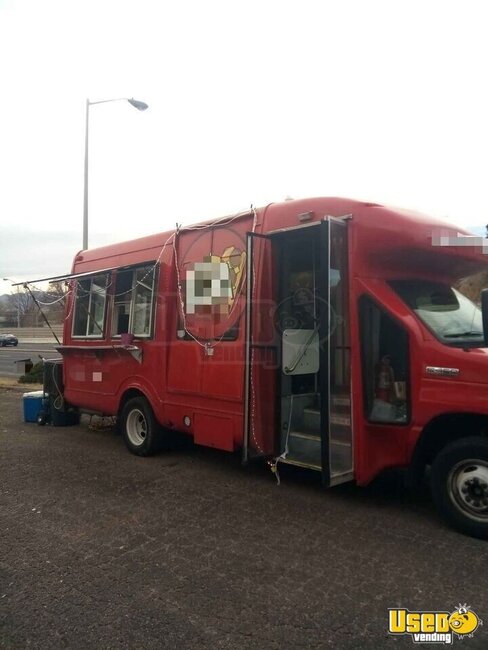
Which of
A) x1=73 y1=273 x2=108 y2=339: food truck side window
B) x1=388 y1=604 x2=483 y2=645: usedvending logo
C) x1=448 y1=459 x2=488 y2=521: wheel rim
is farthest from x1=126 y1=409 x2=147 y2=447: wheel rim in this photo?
x1=388 y1=604 x2=483 y2=645: usedvending logo

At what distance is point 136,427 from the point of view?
24.1ft

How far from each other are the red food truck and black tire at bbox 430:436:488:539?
0.4 inches

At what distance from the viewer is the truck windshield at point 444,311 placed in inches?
177

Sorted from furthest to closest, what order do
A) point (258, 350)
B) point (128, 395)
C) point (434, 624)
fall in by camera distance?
point (128, 395) < point (258, 350) < point (434, 624)

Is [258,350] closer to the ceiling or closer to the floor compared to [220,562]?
closer to the ceiling

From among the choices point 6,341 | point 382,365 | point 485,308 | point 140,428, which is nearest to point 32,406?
point 140,428

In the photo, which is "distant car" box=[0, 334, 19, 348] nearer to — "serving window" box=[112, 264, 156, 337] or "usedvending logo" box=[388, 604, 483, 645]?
"serving window" box=[112, 264, 156, 337]

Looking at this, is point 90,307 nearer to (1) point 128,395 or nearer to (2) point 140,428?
(1) point 128,395

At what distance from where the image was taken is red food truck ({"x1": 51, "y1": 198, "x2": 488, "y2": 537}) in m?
4.34

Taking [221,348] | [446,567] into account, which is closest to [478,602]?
[446,567]

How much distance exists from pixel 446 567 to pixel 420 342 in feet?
5.82

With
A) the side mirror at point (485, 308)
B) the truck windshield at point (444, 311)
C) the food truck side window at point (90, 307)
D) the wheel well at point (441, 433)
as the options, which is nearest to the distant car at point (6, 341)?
the food truck side window at point (90, 307)

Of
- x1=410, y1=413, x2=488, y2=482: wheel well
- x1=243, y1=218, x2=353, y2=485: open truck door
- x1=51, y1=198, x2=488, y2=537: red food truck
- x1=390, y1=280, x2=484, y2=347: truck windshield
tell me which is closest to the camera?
x1=410, y1=413, x2=488, y2=482: wheel well

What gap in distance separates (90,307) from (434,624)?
21.7ft
